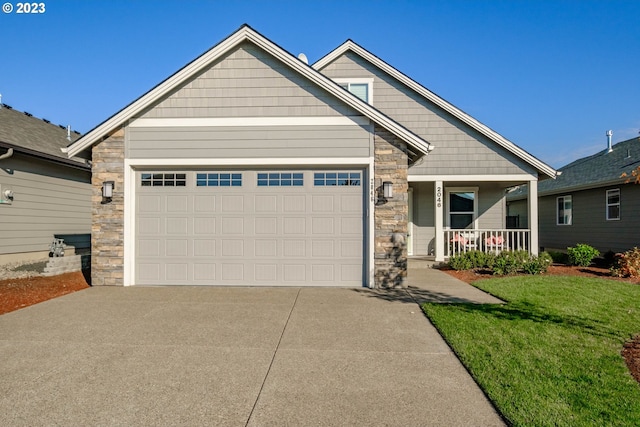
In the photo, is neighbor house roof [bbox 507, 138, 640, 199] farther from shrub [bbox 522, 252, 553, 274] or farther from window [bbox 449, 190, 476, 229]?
shrub [bbox 522, 252, 553, 274]

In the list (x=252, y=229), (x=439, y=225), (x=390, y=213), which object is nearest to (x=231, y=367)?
(x=252, y=229)

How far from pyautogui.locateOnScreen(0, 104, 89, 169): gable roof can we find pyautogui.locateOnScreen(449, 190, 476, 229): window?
13.1m

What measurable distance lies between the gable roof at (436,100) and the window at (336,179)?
5.66 metres

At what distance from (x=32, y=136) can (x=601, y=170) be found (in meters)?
21.0

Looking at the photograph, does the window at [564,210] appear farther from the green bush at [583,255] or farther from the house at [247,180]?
the house at [247,180]

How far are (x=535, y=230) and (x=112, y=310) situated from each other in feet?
38.2

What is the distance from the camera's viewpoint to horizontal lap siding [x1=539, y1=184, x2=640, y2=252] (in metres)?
12.1

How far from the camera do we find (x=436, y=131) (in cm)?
1213

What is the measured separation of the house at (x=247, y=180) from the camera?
8.04 m

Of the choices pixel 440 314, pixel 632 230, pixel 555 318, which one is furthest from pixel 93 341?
pixel 632 230

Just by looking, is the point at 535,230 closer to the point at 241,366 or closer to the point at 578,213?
the point at 578,213

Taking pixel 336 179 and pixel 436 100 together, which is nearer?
pixel 336 179

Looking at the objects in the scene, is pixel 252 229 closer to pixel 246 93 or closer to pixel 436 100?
pixel 246 93

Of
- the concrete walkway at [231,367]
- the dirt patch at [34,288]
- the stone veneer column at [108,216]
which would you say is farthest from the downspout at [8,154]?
the concrete walkway at [231,367]
